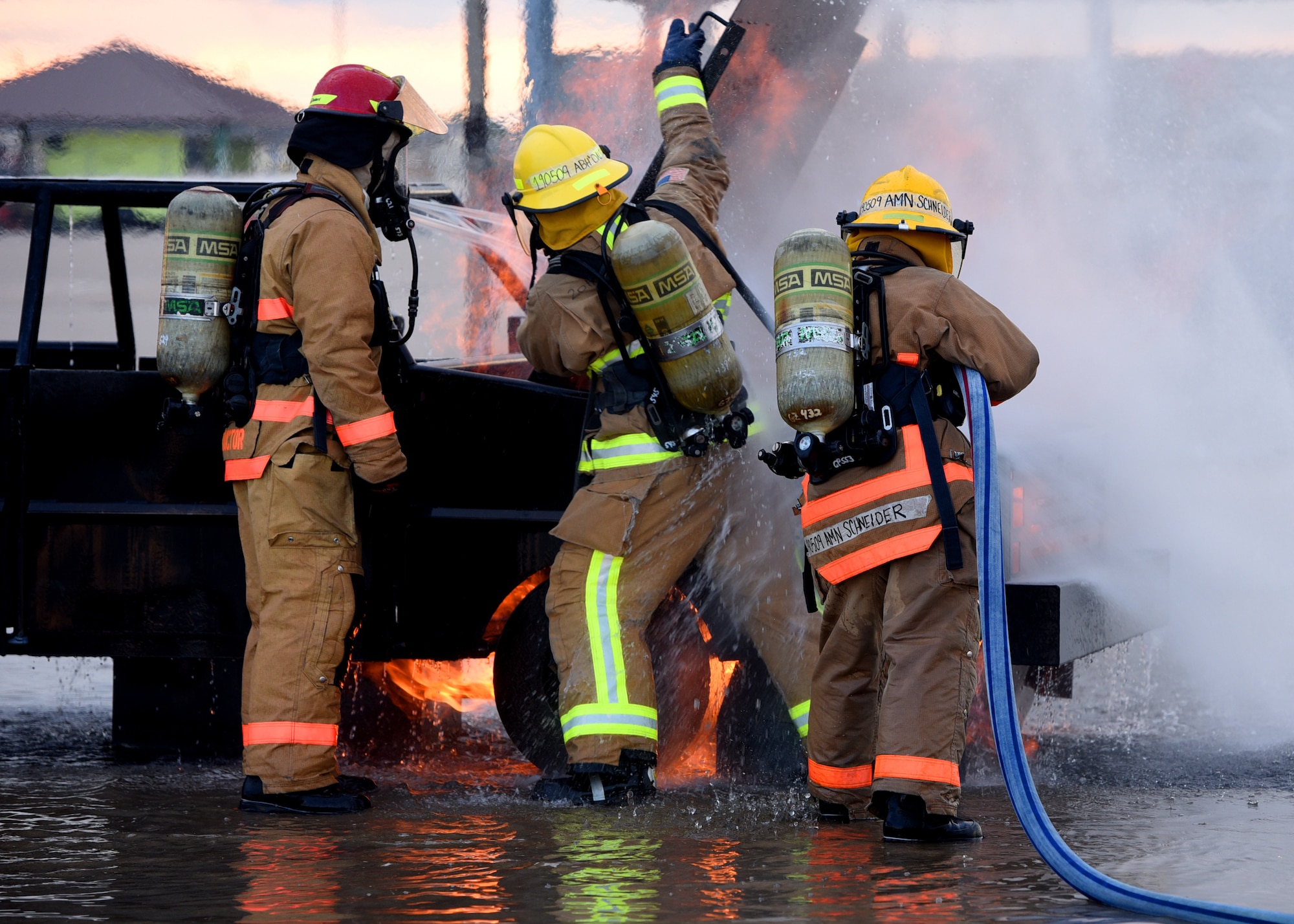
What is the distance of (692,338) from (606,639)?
84 cm

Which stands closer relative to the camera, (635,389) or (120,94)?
(635,389)

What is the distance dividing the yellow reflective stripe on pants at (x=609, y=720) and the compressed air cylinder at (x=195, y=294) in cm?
137

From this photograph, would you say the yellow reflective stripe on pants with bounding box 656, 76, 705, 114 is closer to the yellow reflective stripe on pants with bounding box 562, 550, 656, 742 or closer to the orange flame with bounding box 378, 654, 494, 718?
the yellow reflective stripe on pants with bounding box 562, 550, 656, 742

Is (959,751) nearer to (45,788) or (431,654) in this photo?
(431,654)

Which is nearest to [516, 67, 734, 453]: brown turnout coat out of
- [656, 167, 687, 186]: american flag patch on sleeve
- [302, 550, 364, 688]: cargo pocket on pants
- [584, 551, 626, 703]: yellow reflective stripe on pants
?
[656, 167, 687, 186]: american flag patch on sleeve

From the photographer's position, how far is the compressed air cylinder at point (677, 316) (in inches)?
149

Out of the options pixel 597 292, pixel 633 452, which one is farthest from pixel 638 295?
pixel 633 452

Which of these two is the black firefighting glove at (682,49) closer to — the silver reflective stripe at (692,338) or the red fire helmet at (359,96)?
the red fire helmet at (359,96)

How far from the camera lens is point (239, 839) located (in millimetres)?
3467

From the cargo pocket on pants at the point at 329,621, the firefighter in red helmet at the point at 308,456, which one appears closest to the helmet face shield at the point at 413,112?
the firefighter in red helmet at the point at 308,456

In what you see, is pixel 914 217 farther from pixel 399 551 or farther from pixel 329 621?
pixel 329 621

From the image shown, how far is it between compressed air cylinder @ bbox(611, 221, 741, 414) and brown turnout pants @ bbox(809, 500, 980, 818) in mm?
651

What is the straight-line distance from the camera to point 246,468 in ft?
13.0

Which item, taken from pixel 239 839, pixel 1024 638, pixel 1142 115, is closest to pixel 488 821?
pixel 239 839
